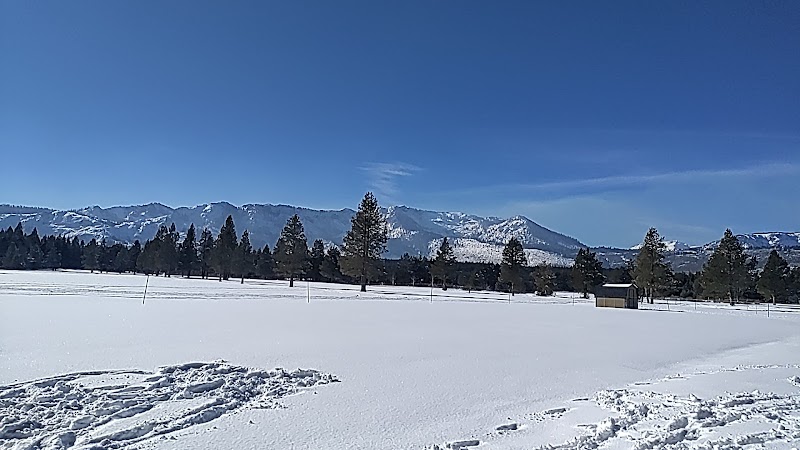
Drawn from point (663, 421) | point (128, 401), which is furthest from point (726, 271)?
point (128, 401)

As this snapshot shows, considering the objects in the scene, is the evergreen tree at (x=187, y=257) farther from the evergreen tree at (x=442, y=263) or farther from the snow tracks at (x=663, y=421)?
the snow tracks at (x=663, y=421)

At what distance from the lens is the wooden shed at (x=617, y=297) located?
2007 inches

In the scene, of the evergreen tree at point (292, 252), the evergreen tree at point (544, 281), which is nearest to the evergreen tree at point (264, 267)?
the evergreen tree at point (292, 252)

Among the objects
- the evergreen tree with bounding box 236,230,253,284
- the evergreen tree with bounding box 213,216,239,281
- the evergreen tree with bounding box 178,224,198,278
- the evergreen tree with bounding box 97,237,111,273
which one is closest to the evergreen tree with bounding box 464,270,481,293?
the evergreen tree with bounding box 236,230,253,284

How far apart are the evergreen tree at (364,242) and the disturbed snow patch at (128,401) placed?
49071 mm

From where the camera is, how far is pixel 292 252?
74.8 m

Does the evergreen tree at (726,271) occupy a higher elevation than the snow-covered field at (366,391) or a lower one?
higher

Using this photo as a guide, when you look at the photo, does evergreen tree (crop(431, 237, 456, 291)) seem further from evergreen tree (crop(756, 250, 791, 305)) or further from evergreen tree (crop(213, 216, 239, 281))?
evergreen tree (crop(756, 250, 791, 305))

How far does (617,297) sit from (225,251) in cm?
5447

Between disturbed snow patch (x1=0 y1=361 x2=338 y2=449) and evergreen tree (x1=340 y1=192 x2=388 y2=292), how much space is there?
49071 millimetres

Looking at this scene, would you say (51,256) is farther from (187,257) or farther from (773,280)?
(773,280)

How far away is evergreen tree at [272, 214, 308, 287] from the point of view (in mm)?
74125

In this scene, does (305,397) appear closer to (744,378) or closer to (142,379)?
(142,379)

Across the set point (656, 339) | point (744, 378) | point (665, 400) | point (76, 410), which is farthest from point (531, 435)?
point (656, 339)
